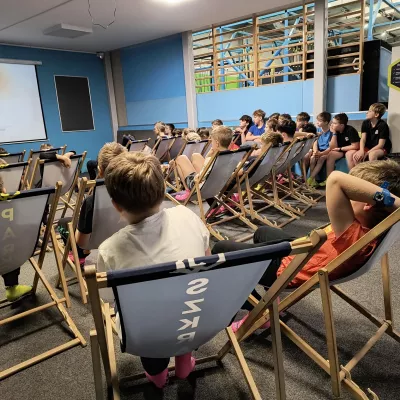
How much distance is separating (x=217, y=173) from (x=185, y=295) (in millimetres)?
2139

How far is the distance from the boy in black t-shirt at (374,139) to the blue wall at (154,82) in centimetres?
430

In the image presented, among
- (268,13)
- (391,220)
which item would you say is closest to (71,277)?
(391,220)

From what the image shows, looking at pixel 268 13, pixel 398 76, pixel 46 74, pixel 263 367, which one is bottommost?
pixel 263 367

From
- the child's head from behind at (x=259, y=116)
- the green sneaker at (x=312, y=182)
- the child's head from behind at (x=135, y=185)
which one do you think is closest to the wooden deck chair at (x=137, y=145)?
the child's head from behind at (x=259, y=116)

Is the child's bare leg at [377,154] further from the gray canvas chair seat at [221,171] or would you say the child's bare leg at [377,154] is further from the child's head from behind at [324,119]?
the gray canvas chair seat at [221,171]

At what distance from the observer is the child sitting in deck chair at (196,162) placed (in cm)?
331

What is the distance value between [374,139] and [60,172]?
4049 millimetres

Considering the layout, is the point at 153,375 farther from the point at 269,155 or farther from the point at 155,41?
the point at 155,41

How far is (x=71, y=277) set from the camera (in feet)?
8.07

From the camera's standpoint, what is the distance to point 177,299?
3.09ft

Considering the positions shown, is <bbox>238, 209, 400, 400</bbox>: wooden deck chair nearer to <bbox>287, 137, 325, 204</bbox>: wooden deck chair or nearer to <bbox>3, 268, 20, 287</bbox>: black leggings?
<bbox>3, 268, 20, 287</bbox>: black leggings

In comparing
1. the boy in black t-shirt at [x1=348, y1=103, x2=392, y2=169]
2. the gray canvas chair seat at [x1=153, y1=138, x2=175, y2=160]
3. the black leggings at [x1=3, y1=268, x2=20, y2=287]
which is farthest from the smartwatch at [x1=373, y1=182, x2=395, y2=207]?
the gray canvas chair seat at [x1=153, y1=138, x2=175, y2=160]

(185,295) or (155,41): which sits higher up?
(155,41)

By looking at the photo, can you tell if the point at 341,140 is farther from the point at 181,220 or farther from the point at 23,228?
the point at 23,228
